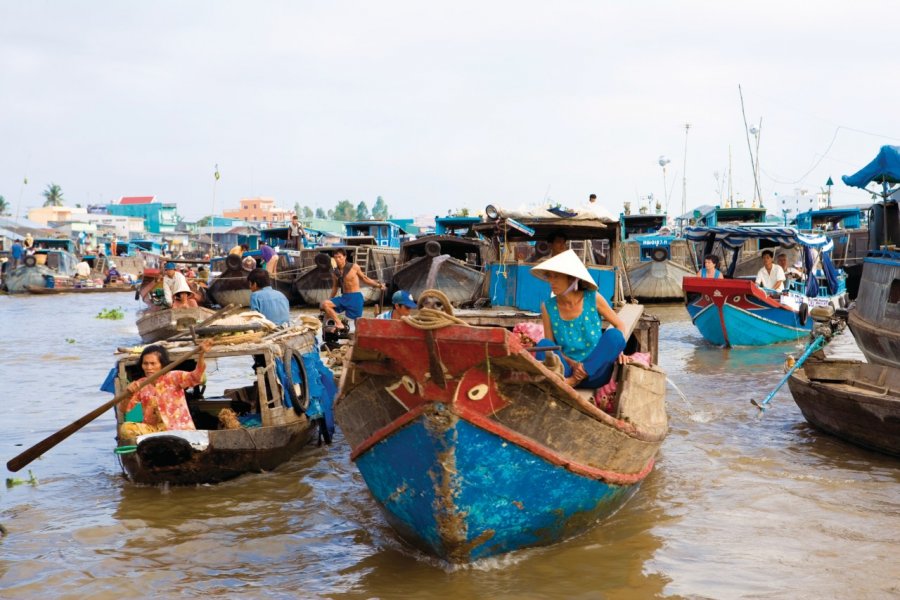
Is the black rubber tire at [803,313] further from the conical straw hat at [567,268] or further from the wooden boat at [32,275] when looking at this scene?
the wooden boat at [32,275]

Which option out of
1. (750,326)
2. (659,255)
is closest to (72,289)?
(659,255)

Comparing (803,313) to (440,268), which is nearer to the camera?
(803,313)

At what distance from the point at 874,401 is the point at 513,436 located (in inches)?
162

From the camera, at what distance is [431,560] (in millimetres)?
5520

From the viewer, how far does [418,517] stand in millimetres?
5258

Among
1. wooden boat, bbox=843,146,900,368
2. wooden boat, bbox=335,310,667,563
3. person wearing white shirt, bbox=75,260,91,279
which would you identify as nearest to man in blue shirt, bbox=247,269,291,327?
wooden boat, bbox=335,310,667,563

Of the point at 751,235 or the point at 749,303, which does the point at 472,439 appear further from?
the point at 749,303

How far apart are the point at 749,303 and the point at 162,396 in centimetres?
1165

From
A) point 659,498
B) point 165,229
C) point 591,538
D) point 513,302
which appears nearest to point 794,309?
point 513,302

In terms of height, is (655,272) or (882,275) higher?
(882,275)

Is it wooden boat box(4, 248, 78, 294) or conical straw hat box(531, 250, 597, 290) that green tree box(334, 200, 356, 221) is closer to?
wooden boat box(4, 248, 78, 294)

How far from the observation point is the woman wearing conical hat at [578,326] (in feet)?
18.6

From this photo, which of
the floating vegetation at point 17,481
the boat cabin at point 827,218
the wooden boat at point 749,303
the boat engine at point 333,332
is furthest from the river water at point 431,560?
the boat cabin at point 827,218

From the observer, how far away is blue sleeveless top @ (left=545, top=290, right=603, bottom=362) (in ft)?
19.2
